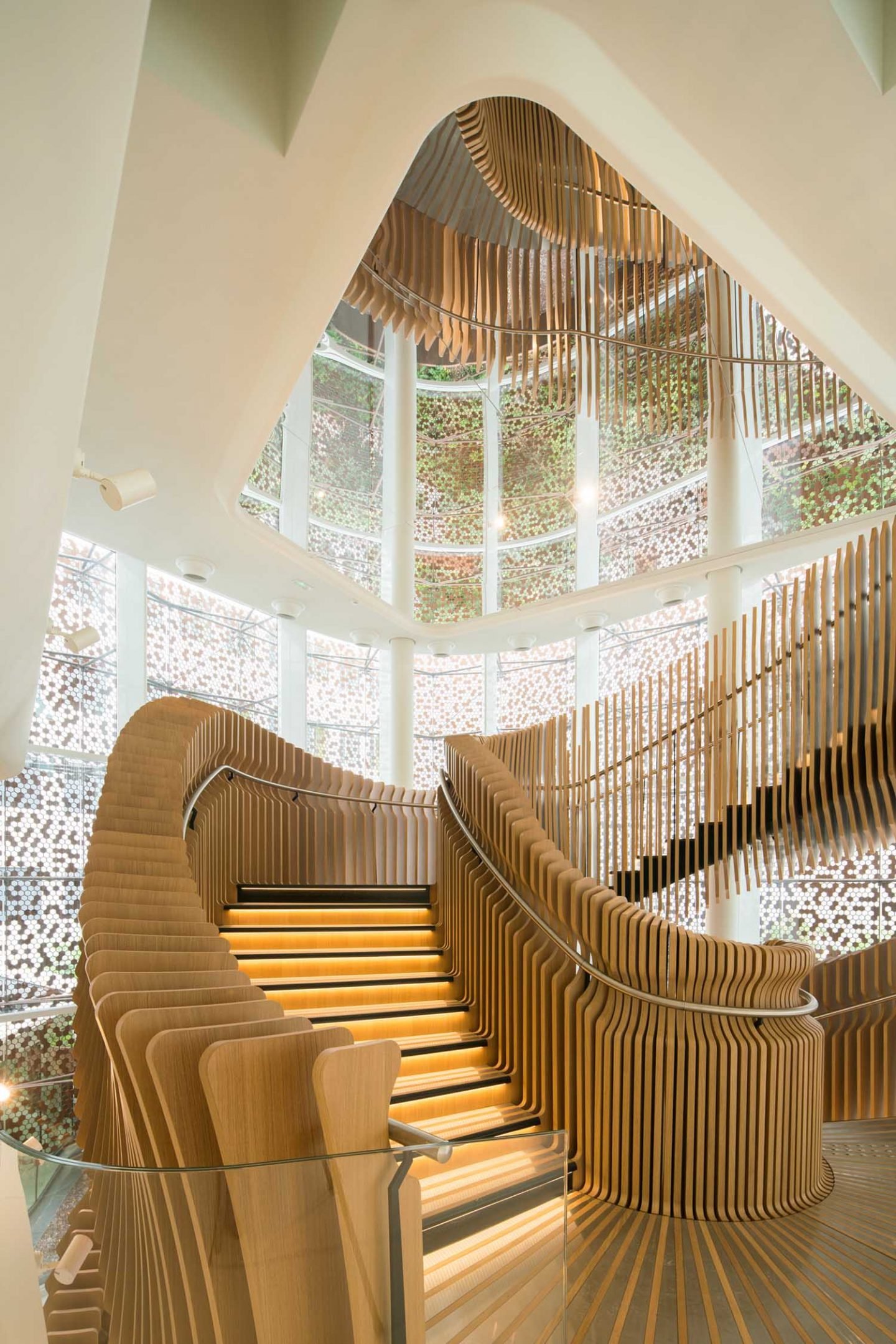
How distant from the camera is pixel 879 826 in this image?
501 centimetres

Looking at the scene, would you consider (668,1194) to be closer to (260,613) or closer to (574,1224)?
(574,1224)

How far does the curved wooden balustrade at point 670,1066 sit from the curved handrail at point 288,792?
2104mm

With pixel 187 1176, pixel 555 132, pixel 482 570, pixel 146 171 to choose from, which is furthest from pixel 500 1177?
pixel 482 570

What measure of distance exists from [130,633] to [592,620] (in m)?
5.26

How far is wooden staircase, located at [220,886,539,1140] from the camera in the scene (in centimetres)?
412

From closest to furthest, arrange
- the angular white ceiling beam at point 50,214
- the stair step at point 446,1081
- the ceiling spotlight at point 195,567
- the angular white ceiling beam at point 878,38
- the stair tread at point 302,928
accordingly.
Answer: the angular white ceiling beam at point 50,214 → the angular white ceiling beam at point 878,38 → the stair step at point 446,1081 → the stair tread at point 302,928 → the ceiling spotlight at point 195,567

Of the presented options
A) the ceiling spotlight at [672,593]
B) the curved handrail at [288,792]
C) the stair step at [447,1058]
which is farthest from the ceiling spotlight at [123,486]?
the ceiling spotlight at [672,593]

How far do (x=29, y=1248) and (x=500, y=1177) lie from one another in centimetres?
94

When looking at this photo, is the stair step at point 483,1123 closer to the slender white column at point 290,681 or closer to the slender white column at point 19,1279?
the slender white column at point 19,1279

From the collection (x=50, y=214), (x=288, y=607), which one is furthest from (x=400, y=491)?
(x=50, y=214)

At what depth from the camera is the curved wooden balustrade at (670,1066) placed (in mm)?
3750

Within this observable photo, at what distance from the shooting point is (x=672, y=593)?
10.2m

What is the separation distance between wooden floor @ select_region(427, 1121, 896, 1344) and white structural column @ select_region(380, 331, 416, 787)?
8009 mm

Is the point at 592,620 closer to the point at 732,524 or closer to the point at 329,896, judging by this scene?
the point at 732,524
